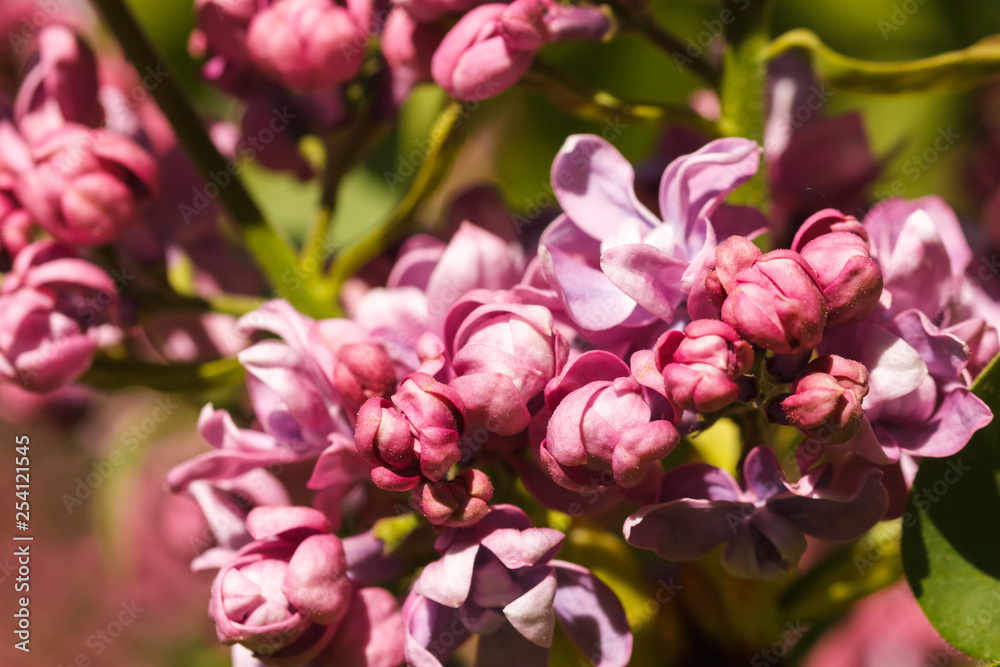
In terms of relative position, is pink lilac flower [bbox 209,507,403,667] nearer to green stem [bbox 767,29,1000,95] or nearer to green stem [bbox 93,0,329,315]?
green stem [bbox 93,0,329,315]

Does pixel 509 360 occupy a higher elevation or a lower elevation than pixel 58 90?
lower

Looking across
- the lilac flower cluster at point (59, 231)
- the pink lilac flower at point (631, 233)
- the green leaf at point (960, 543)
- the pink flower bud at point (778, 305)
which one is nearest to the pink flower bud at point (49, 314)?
the lilac flower cluster at point (59, 231)

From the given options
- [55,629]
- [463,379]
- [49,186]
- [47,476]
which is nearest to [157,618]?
[55,629]

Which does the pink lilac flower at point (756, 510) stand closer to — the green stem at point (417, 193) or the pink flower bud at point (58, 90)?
the green stem at point (417, 193)

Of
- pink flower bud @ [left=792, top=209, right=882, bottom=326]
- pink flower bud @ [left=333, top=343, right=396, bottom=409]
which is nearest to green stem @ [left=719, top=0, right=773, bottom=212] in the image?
pink flower bud @ [left=792, top=209, right=882, bottom=326]

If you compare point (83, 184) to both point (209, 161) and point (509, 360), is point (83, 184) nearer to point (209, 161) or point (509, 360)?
point (209, 161)

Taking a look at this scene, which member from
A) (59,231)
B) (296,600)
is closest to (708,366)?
(296,600)
